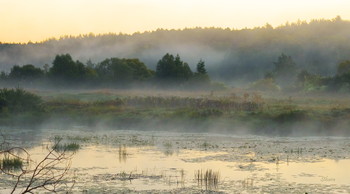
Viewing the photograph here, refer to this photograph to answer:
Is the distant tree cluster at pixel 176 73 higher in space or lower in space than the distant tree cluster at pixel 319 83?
higher

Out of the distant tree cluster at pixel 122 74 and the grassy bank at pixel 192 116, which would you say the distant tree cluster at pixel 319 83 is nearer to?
the distant tree cluster at pixel 122 74

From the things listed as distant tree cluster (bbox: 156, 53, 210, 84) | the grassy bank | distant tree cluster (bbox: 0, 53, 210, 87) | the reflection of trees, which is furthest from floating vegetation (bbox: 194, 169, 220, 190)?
distant tree cluster (bbox: 156, 53, 210, 84)

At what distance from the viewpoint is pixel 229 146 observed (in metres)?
34.4

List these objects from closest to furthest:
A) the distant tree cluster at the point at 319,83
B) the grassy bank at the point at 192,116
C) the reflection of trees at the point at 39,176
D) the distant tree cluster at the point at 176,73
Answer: the reflection of trees at the point at 39,176 → the grassy bank at the point at 192,116 → the distant tree cluster at the point at 319,83 → the distant tree cluster at the point at 176,73

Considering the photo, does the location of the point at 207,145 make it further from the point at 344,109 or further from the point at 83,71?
the point at 83,71

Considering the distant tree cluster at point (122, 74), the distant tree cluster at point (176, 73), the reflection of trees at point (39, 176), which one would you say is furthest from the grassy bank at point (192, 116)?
the distant tree cluster at point (176, 73)

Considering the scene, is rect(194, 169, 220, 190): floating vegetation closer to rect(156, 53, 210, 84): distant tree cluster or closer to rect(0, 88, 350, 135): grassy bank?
rect(0, 88, 350, 135): grassy bank

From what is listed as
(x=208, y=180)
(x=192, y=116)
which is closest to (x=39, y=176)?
(x=208, y=180)

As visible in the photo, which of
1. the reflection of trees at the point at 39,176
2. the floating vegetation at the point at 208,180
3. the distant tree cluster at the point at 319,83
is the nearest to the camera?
the reflection of trees at the point at 39,176

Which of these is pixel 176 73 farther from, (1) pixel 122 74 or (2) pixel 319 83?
(2) pixel 319 83

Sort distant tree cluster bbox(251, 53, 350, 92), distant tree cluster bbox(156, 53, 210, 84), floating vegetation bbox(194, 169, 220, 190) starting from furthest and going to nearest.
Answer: distant tree cluster bbox(156, 53, 210, 84), distant tree cluster bbox(251, 53, 350, 92), floating vegetation bbox(194, 169, 220, 190)

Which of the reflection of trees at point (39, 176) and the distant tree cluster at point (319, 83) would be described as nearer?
the reflection of trees at point (39, 176)

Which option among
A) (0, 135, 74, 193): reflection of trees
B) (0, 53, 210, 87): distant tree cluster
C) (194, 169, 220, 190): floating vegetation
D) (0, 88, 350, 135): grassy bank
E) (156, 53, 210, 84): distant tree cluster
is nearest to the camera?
(0, 135, 74, 193): reflection of trees

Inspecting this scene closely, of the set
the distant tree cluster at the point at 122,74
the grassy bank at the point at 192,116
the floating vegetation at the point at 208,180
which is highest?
the distant tree cluster at the point at 122,74
